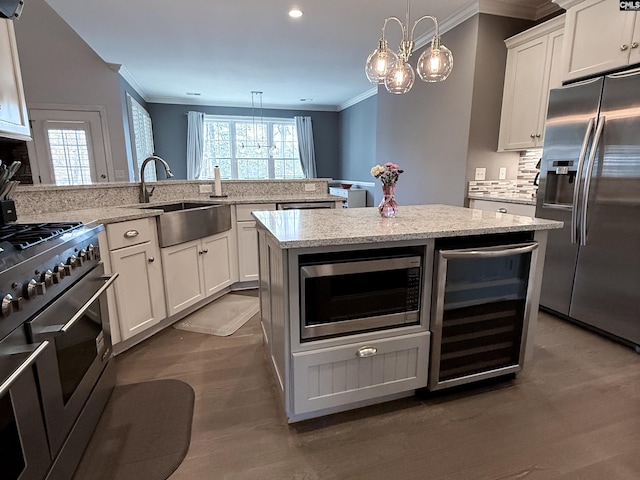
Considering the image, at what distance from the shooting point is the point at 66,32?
183 inches

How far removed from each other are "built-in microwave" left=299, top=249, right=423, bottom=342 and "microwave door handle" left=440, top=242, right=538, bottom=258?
0.15 m

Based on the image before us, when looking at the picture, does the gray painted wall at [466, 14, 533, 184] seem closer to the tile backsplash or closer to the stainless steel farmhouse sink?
the tile backsplash

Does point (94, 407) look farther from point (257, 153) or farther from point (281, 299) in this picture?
point (257, 153)

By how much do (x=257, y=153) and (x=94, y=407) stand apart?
7.12 m

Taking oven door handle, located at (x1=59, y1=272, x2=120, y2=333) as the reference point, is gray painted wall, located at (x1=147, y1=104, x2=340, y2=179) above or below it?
above

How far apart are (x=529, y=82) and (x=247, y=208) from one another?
2.79 metres

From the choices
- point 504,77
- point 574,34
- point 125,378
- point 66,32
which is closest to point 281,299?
point 125,378

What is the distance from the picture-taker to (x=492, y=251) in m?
1.64

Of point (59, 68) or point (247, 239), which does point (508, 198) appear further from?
point (59, 68)

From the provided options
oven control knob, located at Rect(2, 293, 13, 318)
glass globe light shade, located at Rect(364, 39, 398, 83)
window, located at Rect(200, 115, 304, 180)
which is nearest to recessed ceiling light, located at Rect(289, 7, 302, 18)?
glass globe light shade, located at Rect(364, 39, 398, 83)

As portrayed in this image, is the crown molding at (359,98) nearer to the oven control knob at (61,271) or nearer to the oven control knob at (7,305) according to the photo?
the oven control knob at (61,271)

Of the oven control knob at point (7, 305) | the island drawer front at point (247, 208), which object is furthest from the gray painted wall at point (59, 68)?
the oven control knob at point (7, 305)

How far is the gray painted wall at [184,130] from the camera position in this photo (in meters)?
7.36

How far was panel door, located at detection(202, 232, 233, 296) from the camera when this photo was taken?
2.92m
